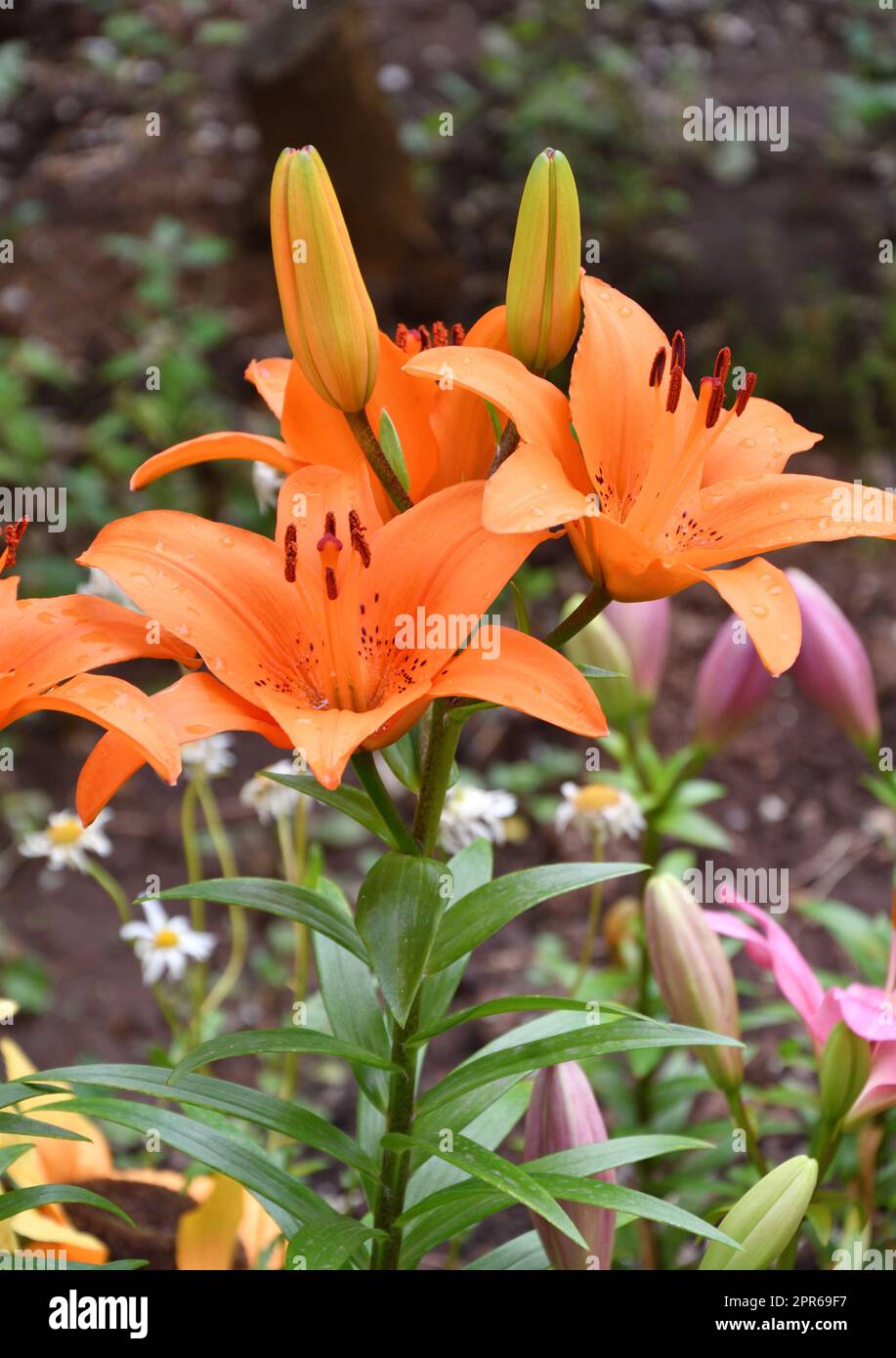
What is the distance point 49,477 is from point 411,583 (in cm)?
198

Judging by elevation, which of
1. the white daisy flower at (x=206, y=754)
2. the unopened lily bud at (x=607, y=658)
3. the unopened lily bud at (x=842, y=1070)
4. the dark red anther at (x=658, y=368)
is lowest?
the unopened lily bud at (x=842, y=1070)

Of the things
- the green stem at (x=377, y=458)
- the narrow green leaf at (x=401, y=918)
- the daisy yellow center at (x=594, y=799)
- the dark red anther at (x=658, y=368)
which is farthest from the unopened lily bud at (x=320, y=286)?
the daisy yellow center at (x=594, y=799)

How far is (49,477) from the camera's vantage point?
2592 mm

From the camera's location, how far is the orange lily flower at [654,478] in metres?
0.70

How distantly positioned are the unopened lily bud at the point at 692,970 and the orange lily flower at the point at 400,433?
382 mm

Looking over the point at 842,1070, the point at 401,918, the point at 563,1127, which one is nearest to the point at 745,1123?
the point at 842,1070

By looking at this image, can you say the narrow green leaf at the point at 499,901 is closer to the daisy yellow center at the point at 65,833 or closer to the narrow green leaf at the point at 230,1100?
the narrow green leaf at the point at 230,1100

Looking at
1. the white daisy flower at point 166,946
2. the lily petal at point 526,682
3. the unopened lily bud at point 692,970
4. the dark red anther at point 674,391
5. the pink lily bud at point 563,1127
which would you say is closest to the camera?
the lily petal at point 526,682

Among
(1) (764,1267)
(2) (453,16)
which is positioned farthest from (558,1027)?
(2) (453,16)

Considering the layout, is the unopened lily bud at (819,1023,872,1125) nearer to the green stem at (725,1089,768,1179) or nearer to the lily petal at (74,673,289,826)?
the green stem at (725,1089,768,1179)

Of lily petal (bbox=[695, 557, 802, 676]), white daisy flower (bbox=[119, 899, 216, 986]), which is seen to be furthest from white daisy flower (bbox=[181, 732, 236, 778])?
lily petal (bbox=[695, 557, 802, 676])

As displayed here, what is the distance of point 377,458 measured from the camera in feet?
2.58

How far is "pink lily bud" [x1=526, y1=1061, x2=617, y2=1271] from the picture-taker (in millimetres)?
896

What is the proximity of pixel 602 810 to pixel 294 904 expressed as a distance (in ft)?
1.90
